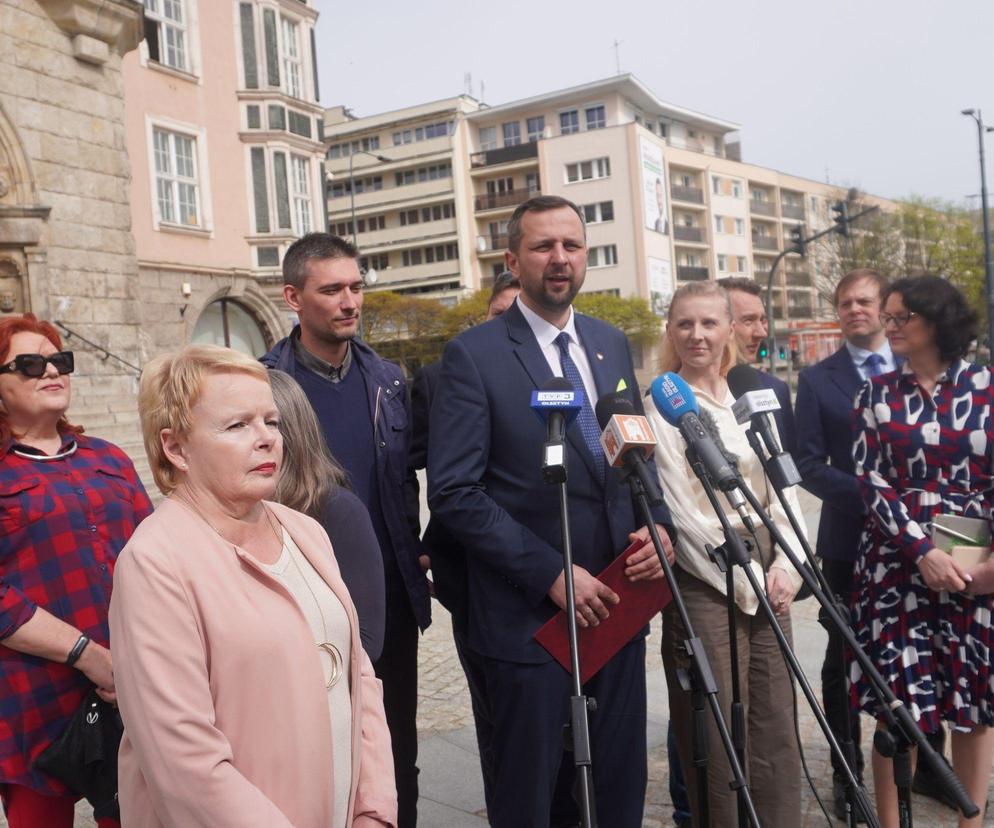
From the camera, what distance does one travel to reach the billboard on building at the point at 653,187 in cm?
5897

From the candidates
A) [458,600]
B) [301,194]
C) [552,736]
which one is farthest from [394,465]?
[301,194]

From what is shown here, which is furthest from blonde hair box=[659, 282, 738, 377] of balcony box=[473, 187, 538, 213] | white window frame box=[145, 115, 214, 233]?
balcony box=[473, 187, 538, 213]

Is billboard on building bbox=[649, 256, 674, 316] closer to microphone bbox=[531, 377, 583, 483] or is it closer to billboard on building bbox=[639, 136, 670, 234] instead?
billboard on building bbox=[639, 136, 670, 234]

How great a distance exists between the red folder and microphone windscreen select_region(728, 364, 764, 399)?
1.30 m

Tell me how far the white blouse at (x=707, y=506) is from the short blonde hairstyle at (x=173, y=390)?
5.89 ft

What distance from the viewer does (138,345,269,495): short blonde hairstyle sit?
2.17m

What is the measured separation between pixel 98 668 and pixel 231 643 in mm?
1251

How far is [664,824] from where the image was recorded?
404 centimetres

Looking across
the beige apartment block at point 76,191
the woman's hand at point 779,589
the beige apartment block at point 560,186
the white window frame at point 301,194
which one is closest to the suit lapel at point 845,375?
the woman's hand at point 779,589

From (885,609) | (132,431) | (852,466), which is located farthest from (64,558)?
(132,431)

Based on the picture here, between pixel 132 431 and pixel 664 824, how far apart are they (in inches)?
532

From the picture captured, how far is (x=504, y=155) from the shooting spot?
63.3 metres

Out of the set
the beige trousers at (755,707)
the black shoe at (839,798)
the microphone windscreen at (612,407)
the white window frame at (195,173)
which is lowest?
the black shoe at (839,798)

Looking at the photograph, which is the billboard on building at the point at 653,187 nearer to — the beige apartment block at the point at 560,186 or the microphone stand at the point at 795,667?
the beige apartment block at the point at 560,186
